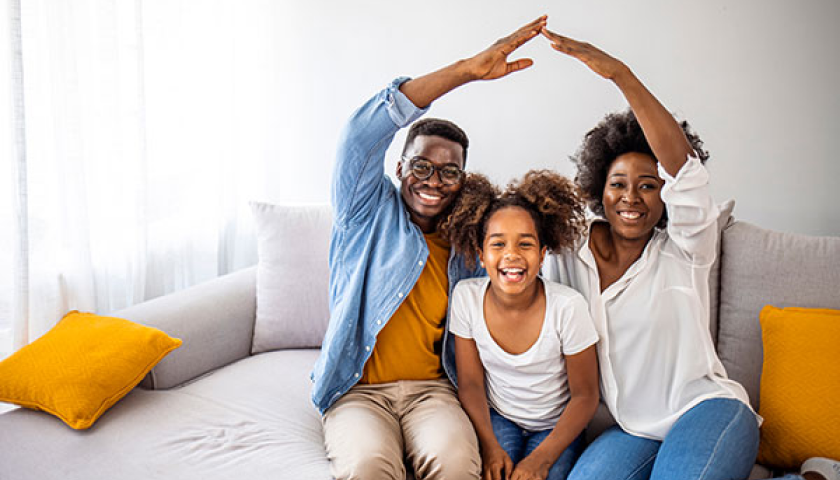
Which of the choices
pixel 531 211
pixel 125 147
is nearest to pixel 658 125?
pixel 531 211

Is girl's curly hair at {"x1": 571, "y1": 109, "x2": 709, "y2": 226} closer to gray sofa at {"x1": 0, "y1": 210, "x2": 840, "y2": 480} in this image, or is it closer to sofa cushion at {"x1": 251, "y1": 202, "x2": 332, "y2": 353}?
gray sofa at {"x1": 0, "y1": 210, "x2": 840, "y2": 480}

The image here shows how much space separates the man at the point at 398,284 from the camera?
4.87 ft

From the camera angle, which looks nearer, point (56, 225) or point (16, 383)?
point (16, 383)

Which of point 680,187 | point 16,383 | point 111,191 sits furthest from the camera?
point 111,191

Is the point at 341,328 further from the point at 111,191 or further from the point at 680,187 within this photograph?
the point at 111,191

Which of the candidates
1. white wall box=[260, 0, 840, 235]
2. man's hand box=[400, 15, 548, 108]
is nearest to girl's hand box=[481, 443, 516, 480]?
man's hand box=[400, 15, 548, 108]

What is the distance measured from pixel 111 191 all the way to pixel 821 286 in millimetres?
2137

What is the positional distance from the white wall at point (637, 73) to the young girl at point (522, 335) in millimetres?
685

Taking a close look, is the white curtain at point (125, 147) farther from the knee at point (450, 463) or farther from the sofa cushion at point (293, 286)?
the knee at point (450, 463)

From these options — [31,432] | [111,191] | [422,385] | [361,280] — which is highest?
[111,191]

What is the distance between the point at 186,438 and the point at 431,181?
2.95 feet

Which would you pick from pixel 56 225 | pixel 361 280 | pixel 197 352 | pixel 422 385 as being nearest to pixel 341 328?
pixel 361 280

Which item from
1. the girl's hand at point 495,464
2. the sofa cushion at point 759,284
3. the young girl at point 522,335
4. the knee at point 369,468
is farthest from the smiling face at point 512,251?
the sofa cushion at point 759,284

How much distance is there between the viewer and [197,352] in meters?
1.97
